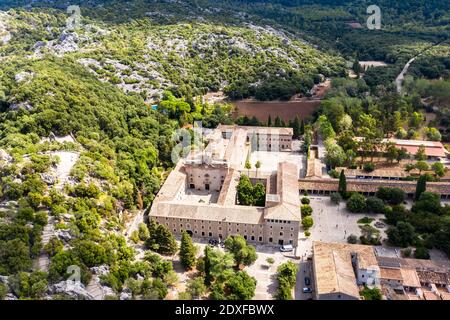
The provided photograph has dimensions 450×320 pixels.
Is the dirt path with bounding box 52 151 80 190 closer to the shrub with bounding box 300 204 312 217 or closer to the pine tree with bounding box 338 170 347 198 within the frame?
the shrub with bounding box 300 204 312 217

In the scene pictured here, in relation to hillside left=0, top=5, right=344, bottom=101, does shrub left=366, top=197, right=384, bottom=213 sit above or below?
below

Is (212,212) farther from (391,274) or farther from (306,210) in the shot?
(391,274)

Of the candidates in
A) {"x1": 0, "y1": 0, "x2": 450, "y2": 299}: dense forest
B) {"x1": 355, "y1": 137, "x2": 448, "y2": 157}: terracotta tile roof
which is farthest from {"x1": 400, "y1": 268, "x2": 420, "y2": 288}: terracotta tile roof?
{"x1": 355, "y1": 137, "x2": 448, "y2": 157}: terracotta tile roof

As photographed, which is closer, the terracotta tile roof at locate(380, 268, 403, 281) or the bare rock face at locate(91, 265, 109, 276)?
the bare rock face at locate(91, 265, 109, 276)

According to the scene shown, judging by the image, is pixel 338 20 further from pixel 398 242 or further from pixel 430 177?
pixel 398 242

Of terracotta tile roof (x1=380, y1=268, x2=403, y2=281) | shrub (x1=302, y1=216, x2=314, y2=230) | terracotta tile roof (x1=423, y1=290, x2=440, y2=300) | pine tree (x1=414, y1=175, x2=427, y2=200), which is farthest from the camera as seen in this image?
pine tree (x1=414, y1=175, x2=427, y2=200)

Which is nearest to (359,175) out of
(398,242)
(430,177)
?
(430,177)
